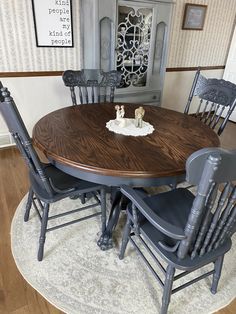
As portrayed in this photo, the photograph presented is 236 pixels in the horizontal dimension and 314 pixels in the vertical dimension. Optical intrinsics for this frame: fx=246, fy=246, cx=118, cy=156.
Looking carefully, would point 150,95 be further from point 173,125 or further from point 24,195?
point 24,195

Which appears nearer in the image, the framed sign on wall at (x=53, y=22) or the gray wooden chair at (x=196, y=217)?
the gray wooden chair at (x=196, y=217)

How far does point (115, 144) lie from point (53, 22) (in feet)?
6.20

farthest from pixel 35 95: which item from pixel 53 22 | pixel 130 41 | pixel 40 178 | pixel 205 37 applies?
pixel 205 37

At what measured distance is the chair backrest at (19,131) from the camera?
1101mm

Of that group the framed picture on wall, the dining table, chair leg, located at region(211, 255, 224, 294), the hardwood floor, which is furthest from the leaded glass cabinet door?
chair leg, located at region(211, 255, 224, 294)

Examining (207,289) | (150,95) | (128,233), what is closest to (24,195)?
(128,233)

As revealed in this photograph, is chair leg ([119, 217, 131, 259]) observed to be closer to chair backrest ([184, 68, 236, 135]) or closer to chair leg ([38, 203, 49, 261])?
chair leg ([38, 203, 49, 261])

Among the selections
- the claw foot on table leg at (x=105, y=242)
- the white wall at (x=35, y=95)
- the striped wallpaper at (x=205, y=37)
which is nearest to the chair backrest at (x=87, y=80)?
the white wall at (x=35, y=95)

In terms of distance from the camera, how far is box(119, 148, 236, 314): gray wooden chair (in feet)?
2.67

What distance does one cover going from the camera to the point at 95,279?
146cm

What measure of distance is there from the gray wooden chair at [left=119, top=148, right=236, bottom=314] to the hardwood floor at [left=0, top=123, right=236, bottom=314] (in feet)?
1.63

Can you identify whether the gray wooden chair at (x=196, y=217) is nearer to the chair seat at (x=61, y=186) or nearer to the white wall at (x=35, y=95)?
the chair seat at (x=61, y=186)

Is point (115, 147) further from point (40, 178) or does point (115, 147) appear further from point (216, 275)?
point (216, 275)

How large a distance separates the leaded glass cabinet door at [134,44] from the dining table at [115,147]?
1101mm
